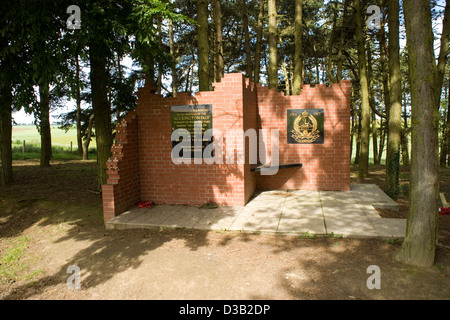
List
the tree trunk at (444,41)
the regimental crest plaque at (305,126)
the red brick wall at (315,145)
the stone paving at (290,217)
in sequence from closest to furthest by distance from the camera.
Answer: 1. the stone paving at (290,217)
2. the red brick wall at (315,145)
3. the regimental crest plaque at (305,126)
4. the tree trunk at (444,41)

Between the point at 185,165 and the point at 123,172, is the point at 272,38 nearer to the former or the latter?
the point at 185,165

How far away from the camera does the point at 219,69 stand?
49.3 ft

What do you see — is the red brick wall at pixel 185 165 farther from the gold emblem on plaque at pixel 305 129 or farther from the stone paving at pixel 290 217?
the gold emblem on plaque at pixel 305 129

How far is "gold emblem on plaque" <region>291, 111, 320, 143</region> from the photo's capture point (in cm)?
940

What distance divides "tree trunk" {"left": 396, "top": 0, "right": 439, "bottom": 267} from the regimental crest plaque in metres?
4.82

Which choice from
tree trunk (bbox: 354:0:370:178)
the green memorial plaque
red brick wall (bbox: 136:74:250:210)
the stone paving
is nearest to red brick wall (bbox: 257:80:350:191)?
the stone paving

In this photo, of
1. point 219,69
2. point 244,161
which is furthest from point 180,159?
point 219,69

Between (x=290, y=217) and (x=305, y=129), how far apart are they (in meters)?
3.67

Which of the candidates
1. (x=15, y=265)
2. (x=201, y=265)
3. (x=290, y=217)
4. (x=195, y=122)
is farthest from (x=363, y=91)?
A: (x=15, y=265)

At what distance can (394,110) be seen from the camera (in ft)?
31.5

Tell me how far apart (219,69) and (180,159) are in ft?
27.2

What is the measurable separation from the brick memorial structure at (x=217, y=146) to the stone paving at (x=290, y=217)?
50 cm

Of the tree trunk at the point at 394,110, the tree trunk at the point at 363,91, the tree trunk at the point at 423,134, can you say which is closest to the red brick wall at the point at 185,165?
the tree trunk at the point at 423,134

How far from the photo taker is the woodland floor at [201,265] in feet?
13.1
